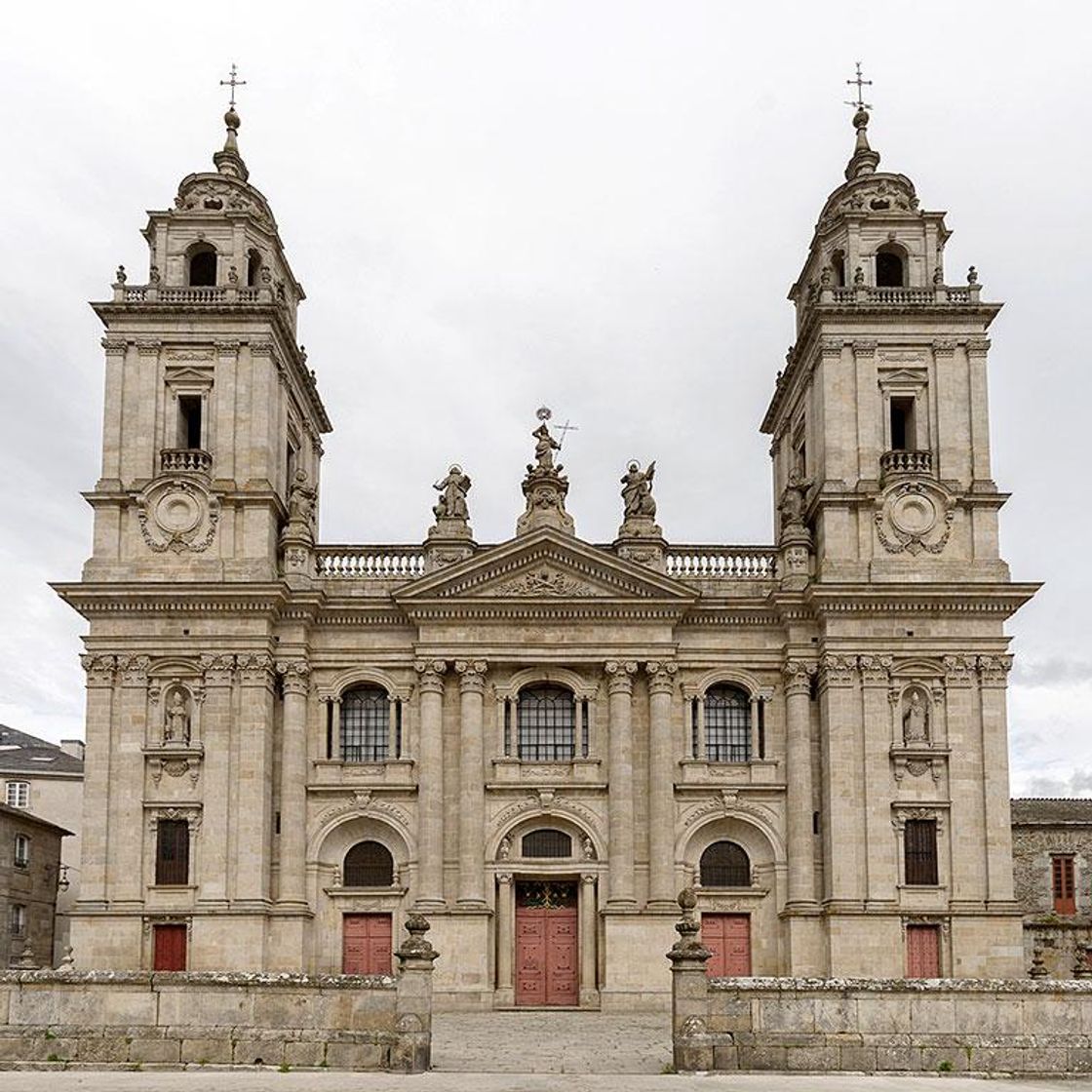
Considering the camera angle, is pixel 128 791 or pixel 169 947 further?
pixel 128 791

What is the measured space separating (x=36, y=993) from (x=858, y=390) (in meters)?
28.3

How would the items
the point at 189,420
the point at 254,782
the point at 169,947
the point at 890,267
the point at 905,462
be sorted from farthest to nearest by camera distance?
the point at 890,267 < the point at 189,420 < the point at 905,462 < the point at 254,782 < the point at 169,947

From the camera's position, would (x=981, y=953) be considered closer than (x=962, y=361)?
Yes

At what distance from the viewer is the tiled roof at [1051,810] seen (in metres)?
59.2

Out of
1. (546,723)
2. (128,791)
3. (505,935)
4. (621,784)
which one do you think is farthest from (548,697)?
(128,791)

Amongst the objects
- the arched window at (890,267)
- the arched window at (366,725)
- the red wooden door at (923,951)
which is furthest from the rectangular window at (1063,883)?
the arched window at (366,725)

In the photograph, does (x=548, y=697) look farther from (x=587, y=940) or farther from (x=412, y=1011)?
(x=412, y=1011)

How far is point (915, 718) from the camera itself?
4662cm

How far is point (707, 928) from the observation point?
46.8 metres

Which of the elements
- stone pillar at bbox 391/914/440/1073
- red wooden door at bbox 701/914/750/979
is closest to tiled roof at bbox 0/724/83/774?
red wooden door at bbox 701/914/750/979

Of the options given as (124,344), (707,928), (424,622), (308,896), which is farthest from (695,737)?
(124,344)

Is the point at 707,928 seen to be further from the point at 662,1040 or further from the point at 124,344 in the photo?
the point at 124,344

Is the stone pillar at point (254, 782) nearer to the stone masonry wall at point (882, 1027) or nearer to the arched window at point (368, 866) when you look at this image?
the arched window at point (368, 866)

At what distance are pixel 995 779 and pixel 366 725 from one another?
56.8 feet
